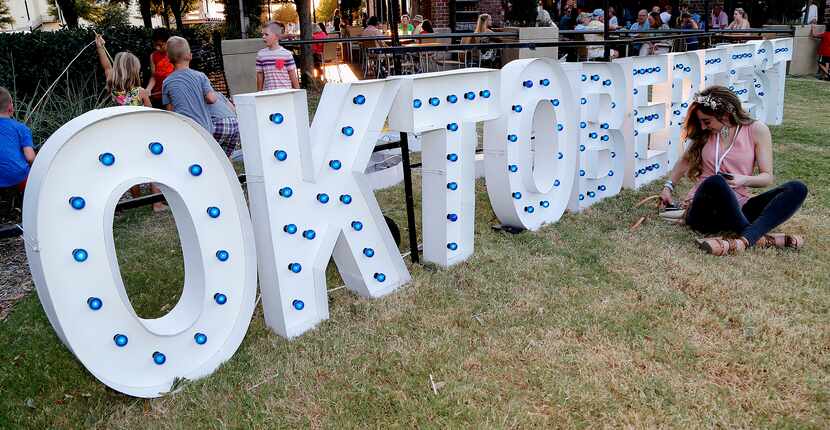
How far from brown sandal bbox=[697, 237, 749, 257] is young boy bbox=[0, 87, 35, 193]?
4.57 meters

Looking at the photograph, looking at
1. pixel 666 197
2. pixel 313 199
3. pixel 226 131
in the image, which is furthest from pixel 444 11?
pixel 313 199

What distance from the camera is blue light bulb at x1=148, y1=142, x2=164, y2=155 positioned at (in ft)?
8.27

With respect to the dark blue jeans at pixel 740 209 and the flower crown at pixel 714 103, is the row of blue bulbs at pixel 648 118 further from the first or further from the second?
the dark blue jeans at pixel 740 209

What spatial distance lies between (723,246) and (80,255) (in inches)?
141

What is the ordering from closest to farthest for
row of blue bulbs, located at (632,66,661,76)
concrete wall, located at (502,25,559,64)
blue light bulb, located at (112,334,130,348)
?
1. blue light bulb, located at (112,334,130,348)
2. row of blue bulbs, located at (632,66,661,76)
3. concrete wall, located at (502,25,559,64)

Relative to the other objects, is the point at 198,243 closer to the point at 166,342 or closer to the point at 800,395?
the point at 166,342

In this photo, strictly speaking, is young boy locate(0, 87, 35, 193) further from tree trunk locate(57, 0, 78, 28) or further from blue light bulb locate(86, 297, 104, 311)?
tree trunk locate(57, 0, 78, 28)

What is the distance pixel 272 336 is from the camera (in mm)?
3121

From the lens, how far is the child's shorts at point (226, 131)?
17.9 feet

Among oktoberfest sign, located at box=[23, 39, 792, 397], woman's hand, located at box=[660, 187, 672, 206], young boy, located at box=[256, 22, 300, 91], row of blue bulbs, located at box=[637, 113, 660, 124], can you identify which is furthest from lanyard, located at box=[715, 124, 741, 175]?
young boy, located at box=[256, 22, 300, 91]

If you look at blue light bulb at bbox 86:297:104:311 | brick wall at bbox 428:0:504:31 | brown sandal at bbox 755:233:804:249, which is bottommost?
brown sandal at bbox 755:233:804:249

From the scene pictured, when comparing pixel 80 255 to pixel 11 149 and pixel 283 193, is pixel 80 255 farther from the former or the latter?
pixel 11 149

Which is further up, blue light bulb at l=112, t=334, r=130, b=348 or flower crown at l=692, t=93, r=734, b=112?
flower crown at l=692, t=93, r=734, b=112

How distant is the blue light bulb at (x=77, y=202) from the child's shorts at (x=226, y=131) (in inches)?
123
